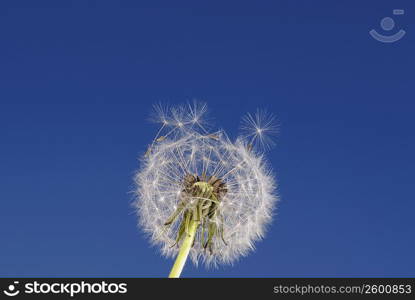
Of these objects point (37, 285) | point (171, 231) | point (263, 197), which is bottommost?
point (37, 285)

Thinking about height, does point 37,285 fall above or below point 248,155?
below

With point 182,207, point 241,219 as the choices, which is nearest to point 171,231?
point 182,207

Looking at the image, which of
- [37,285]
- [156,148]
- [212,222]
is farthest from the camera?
[156,148]

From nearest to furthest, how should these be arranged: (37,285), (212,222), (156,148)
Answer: (37,285) → (212,222) → (156,148)

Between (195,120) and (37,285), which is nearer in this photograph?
(37,285)

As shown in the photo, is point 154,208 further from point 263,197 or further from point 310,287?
point 310,287

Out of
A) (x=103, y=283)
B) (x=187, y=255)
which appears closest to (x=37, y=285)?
(x=103, y=283)
